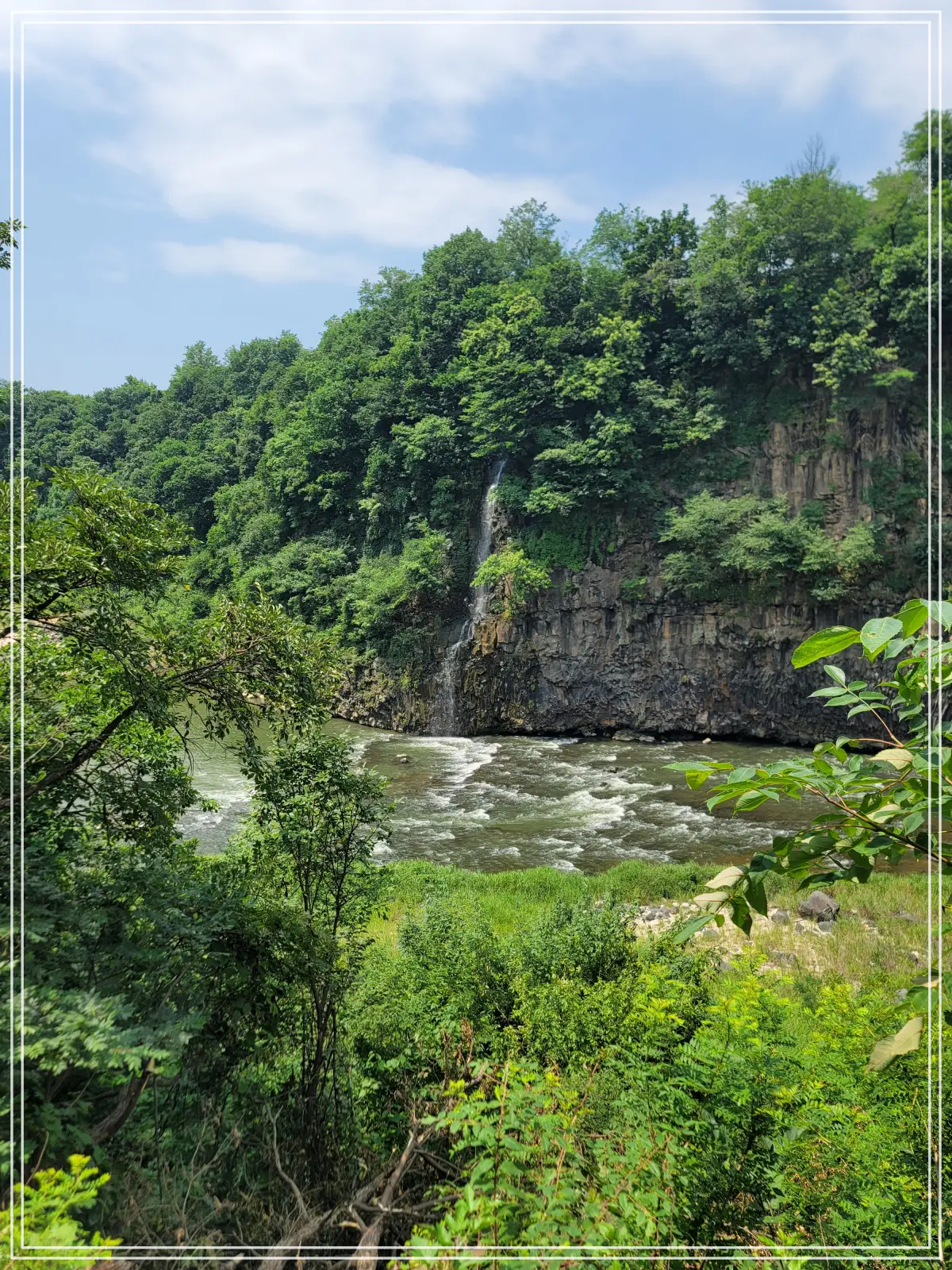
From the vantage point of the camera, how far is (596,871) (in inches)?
462

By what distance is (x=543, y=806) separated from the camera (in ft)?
50.1

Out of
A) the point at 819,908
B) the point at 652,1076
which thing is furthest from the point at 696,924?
the point at 819,908

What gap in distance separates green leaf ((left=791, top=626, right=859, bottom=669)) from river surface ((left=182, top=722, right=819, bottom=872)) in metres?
9.03

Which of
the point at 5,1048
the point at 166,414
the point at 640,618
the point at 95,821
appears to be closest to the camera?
the point at 5,1048

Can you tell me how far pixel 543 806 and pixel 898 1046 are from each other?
568 inches

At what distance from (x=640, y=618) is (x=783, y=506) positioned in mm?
5074

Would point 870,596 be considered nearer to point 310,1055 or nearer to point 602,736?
point 602,736

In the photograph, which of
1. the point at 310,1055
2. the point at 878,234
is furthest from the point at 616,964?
the point at 878,234

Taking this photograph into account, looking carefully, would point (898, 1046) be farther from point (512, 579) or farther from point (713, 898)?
point (512, 579)

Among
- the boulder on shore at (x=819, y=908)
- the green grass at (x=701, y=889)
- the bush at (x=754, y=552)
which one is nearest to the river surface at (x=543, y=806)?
the green grass at (x=701, y=889)

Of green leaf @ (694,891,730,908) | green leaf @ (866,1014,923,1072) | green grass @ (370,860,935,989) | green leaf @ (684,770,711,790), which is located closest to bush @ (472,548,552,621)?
green grass @ (370,860,935,989)

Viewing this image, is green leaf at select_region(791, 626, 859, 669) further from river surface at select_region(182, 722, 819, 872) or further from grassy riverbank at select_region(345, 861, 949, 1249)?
river surface at select_region(182, 722, 819, 872)

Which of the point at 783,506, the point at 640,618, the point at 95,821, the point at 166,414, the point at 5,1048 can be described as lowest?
the point at 5,1048

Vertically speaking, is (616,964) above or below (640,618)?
below
